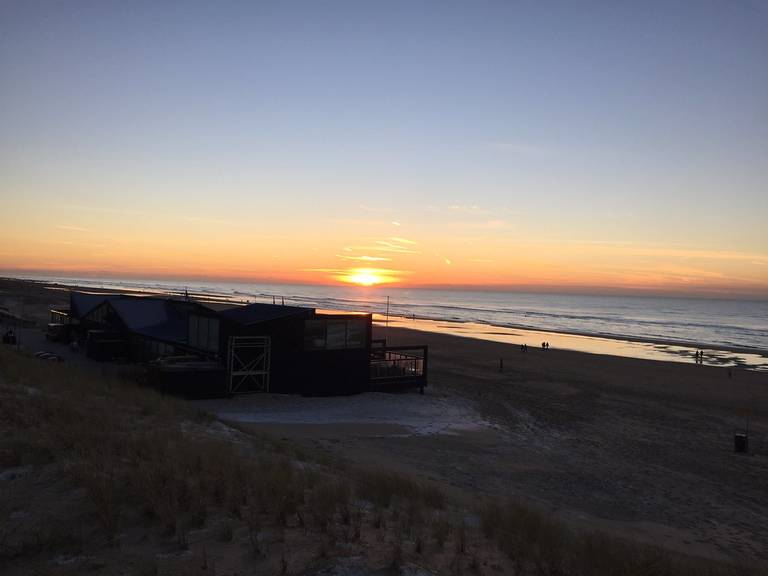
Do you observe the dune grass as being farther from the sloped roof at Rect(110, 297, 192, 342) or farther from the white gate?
the sloped roof at Rect(110, 297, 192, 342)

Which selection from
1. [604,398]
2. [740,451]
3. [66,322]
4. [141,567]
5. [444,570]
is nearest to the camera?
[141,567]

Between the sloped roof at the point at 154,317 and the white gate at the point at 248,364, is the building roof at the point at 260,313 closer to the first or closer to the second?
the white gate at the point at 248,364

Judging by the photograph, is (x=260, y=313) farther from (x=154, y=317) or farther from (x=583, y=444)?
(x=583, y=444)

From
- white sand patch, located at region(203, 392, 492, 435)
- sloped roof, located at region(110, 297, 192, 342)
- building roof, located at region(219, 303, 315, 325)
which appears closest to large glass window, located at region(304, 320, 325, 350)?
building roof, located at region(219, 303, 315, 325)

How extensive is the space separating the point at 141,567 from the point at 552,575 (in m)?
4.50

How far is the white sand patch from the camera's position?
19.2 m

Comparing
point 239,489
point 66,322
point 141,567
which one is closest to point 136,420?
point 239,489

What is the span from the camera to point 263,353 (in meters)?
22.1

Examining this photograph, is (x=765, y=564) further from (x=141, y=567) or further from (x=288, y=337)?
(x=288, y=337)

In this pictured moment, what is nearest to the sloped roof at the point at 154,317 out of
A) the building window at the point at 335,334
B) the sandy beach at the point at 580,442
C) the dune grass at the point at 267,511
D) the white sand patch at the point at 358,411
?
the building window at the point at 335,334

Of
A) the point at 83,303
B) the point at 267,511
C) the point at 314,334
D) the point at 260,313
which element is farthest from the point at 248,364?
the point at 83,303

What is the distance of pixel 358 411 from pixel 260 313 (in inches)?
228

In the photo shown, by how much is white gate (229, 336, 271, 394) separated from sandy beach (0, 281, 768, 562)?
0.67 m

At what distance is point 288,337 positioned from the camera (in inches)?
885
